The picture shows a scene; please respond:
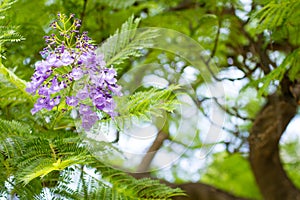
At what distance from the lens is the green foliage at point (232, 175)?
266 centimetres

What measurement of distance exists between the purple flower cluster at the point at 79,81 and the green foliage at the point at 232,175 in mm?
1709

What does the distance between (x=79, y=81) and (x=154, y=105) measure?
0.13 metres

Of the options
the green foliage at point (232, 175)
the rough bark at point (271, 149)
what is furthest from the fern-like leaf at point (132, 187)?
the green foliage at point (232, 175)

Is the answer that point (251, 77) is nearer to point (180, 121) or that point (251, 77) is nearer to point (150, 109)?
point (180, 121)

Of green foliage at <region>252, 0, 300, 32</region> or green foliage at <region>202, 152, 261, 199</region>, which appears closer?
green foliage at <region>252, 0, 300, 32</region>

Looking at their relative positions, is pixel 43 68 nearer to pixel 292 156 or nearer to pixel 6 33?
pixel 6 33

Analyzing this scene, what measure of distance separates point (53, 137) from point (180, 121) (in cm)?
25

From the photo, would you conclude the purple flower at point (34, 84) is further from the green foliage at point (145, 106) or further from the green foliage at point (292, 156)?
the green foliage at point (292, 156)

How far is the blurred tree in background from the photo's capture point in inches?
38.8

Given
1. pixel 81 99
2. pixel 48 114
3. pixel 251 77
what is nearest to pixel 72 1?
pixel 48 114

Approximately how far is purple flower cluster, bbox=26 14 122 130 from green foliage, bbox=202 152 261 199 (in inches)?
67.3

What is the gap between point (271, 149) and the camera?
2006 millimetres

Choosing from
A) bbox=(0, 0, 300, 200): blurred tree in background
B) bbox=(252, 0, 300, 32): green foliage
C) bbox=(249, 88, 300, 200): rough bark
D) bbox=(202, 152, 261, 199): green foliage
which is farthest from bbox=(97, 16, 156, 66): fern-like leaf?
bbox=(202, 152, 261, 199): green foliage

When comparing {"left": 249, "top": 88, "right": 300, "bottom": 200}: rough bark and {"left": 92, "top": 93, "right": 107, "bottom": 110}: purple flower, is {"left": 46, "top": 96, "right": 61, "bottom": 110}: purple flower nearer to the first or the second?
{"left": 92, "top": 93, "right": 107, "bottom": 110}: purple flower
